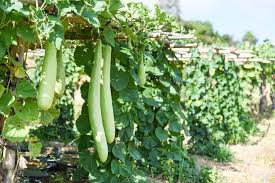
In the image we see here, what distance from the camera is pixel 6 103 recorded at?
2.76m

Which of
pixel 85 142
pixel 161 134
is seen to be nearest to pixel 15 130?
pixel 85 142

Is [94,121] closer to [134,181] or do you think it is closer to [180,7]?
[134,181]

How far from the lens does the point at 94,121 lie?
302 centimetres

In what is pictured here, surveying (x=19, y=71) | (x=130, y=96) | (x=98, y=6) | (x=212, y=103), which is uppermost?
(x=98, y=6)

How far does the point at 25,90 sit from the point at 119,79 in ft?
4.07

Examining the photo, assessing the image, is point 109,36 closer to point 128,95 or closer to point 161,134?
point 128,95

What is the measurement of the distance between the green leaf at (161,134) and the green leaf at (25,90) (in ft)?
9.45

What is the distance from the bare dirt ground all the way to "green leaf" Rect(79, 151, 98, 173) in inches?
122

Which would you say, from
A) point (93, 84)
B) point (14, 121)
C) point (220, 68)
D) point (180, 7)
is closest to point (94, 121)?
point (93, 84)

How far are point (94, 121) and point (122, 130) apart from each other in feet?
4.75

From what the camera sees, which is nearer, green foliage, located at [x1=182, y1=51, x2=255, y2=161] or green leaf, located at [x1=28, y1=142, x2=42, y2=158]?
green leaf, located at [x1=28, y1=142, x2=42, y2=158]

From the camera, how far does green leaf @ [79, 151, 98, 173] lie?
4207mm

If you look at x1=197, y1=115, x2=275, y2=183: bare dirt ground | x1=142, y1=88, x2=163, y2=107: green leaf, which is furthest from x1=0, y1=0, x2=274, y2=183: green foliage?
x1=197, y1=115, x2=275, y2=183: bare dirt ground

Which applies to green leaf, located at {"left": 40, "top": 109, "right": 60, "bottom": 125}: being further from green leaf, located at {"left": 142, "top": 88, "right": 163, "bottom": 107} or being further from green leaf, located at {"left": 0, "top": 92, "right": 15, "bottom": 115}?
green leaf, located at {"left": 142, "top": 88, "right": 163, "bottom": 107}
